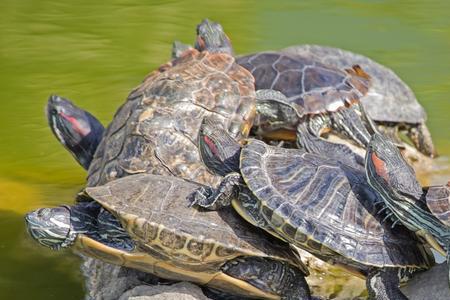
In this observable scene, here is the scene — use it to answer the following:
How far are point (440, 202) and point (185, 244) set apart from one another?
129 centimetres

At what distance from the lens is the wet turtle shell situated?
4.85 meters

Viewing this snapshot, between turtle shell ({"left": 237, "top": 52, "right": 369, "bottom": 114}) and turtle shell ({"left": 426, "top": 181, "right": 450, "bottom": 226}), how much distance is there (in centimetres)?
229

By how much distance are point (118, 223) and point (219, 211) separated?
0.60 m

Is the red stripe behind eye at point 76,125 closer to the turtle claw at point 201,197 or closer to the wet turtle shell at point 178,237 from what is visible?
the wet turtle shell at point 178,237

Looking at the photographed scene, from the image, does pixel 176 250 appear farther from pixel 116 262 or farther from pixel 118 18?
pixel 118 18

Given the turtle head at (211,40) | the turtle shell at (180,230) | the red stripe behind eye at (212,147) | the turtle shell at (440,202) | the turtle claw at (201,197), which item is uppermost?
the turtle shell at (440,202)

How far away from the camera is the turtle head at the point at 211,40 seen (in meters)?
7.30

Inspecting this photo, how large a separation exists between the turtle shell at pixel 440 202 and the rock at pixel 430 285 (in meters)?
0.46

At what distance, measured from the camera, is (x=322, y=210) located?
4762 millimetres

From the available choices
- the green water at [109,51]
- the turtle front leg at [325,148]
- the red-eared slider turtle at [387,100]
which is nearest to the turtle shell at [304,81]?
the turtle front leg at [325,148]

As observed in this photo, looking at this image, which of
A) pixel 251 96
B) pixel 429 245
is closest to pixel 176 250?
pixel 429 245

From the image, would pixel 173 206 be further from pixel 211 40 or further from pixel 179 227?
pixel 211 40

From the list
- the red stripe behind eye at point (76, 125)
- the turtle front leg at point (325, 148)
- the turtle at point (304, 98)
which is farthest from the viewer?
the red stripe behind eye at point (76, 125)

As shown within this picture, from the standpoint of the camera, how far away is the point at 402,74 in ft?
33.8
